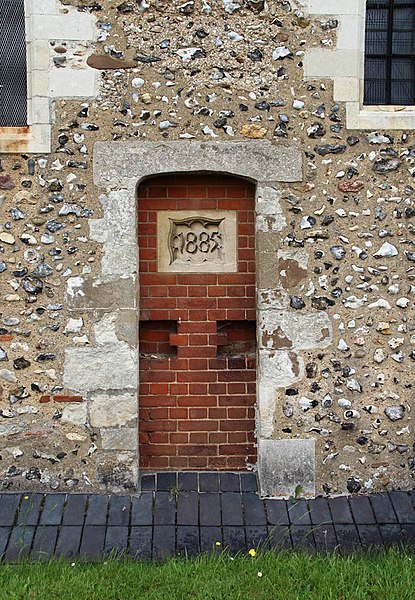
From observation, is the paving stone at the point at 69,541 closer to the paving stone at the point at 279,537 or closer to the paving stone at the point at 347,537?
the paving stone at the point at 279,537

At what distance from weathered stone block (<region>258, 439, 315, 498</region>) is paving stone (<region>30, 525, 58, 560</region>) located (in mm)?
1514

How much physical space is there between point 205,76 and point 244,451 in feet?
9.37

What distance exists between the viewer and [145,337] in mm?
4246

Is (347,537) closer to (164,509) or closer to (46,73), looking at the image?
(164,509)

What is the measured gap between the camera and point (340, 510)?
3.92 m

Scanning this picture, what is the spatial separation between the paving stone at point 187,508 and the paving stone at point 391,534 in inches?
51.2

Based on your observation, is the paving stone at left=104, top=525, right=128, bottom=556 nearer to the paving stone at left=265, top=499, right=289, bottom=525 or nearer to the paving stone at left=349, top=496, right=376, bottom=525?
the paving stone at left=265, top=499, right=289, bottom=525

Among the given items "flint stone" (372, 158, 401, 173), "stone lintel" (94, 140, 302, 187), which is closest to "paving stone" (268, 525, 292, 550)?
"stone lintel" (94, 140, 302, 187)

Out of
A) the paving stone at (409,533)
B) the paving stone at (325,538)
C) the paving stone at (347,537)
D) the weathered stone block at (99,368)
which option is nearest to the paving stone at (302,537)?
the paving stone at (325,538)

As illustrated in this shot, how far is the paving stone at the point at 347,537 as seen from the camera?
3623 millimetres

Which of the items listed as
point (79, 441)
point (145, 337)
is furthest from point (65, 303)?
point (79, 441)

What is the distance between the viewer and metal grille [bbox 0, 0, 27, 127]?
4121 millimetres

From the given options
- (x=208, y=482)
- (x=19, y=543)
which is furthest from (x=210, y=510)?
(x=19, y=543)

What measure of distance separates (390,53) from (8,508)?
14.9ft
